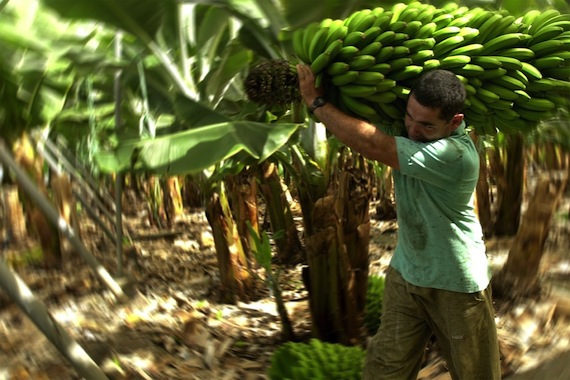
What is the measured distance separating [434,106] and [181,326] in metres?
2.50

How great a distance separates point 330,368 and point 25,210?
93.5 inches

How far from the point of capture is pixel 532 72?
5.48ft

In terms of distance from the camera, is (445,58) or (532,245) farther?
(532,245)

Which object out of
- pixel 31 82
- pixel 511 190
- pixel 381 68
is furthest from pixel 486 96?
pixel 511 190

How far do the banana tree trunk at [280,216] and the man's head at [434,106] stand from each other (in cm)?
256

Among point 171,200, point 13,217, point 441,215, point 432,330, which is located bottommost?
point 171,200

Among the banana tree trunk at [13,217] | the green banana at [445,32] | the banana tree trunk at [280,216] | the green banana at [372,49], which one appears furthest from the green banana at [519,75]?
the banana tree trunk at [13,217]

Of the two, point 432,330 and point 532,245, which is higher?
point 432,330

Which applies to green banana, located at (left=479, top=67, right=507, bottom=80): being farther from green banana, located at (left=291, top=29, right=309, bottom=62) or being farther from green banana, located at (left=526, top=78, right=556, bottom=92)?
green banana, located at (left=291, top=29, right=309, bottom=62)

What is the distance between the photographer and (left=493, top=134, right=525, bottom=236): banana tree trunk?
480cm

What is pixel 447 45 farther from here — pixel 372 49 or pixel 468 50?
pixel 372 49

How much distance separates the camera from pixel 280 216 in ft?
17.1

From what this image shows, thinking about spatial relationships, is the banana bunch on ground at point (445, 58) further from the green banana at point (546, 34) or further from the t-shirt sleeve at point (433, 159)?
the t-shirt sleeve at point (433, 159)

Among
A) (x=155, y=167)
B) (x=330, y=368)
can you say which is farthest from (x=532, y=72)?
(x=330, y=368)
